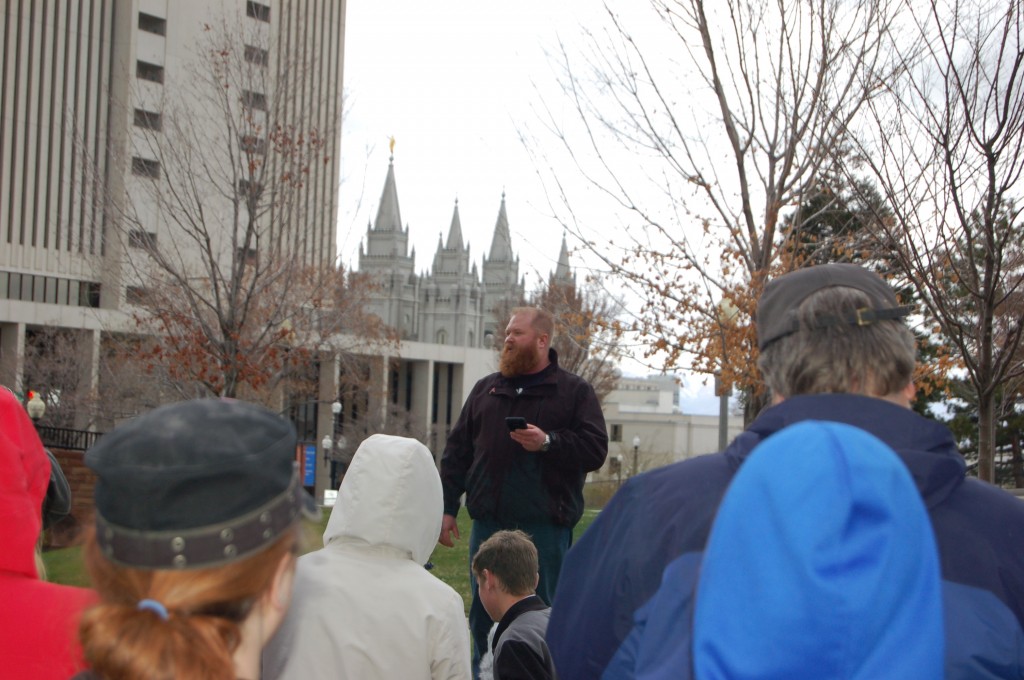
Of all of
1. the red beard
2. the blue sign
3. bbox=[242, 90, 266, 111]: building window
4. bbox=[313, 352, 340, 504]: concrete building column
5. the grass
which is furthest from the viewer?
bbox=[313, 352, 340, 504]: concrete building column

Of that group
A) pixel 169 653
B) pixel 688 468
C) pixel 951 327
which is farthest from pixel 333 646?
pixel 951 327

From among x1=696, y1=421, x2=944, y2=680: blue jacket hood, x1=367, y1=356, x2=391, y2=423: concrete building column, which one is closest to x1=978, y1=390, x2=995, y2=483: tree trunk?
x1=696, y1=421, x2=944, y2=680: blue jacket hood

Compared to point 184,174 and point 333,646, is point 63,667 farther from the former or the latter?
point 184,174

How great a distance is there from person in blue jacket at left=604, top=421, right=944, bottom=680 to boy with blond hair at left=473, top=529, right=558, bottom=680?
2589 mm

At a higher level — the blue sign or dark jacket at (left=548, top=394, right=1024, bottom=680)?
dark jacket at (left=548, top=394, right=1024, bottom=680)

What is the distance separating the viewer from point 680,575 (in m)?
1.93

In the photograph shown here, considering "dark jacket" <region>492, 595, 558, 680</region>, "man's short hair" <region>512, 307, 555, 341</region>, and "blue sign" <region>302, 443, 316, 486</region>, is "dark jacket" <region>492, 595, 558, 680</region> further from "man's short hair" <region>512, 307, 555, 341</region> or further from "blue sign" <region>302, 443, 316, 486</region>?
"blue sign" <region>302, 443, 316, 486</region>

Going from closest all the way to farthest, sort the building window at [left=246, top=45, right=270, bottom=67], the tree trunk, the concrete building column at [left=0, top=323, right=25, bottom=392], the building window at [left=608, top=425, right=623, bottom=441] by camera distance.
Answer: the tree trunk < the building window at [left=246, top=45, right=270, bottom=67] < the concrete building column at [left=0, top=323, right=25, bottom=392] < the building window at [left=608, top=425, right=623, bottom=441]

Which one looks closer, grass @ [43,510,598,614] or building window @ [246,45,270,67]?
grass @ [43,510,598,614]

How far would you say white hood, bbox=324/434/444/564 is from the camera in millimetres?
3168

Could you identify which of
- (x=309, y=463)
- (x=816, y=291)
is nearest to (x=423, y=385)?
(x=309, y=463)

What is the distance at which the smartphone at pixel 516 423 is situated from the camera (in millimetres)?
5418

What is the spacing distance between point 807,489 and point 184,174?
12879 mm

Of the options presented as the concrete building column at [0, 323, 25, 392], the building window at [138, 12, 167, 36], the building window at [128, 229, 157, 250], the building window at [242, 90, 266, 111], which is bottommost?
the concrete building column at [0, 323, 25, 392]
